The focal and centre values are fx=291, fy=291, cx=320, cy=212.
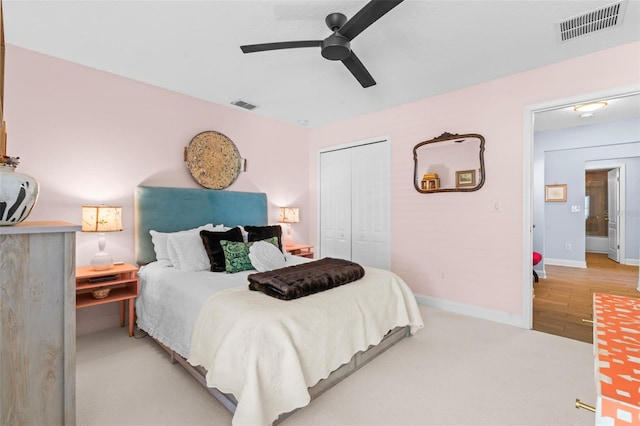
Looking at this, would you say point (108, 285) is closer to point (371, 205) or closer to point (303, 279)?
point (303, 279)

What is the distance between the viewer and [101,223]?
106 inches

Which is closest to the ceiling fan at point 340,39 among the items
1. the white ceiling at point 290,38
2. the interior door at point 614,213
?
the white ceiling at point 290,38

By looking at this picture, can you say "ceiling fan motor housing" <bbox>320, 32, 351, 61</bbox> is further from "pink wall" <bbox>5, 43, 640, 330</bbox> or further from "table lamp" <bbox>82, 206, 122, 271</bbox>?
"table lamp" <bbox>82, 206, 122, 271</bbox>

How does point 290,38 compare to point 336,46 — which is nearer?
point 336,46

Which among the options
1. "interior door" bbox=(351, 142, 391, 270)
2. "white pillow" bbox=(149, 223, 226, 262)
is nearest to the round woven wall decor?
"white pillow" bbox=(149, 223, 226, 262)

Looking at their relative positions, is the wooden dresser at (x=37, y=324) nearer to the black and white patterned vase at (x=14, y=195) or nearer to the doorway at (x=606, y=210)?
the black and white patterned vase at (x=14, y=195)

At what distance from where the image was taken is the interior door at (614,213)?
20.7 ft

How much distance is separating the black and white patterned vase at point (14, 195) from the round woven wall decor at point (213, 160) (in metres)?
2.49

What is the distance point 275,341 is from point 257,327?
128mm

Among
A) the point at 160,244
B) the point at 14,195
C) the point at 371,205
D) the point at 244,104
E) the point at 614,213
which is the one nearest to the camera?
the point at 14,195

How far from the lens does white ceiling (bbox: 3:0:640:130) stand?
6.93ft

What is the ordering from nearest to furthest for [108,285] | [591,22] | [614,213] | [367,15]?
1. [367,15]
2. [591,22]
3. [108,285]
4. [614,213]

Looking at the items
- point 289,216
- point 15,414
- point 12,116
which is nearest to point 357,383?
point 15,414

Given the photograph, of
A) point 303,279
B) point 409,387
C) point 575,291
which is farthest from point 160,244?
point 575,291
